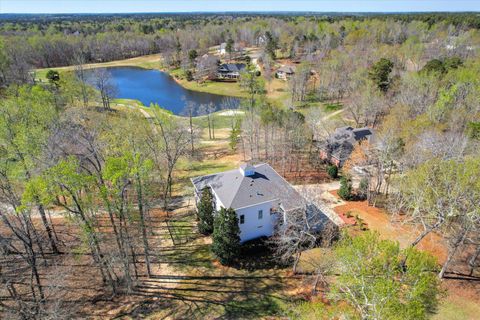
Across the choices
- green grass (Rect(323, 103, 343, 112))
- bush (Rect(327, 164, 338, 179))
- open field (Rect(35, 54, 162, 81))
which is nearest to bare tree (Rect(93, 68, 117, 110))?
green grass (Rect(323, 103, 343, 112))

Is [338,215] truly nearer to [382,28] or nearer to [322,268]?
[322,268]

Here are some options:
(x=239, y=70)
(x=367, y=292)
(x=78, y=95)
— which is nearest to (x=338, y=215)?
(x=367, y=292)

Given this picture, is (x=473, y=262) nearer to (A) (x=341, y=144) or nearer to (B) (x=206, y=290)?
(B) (x=206, y=290)

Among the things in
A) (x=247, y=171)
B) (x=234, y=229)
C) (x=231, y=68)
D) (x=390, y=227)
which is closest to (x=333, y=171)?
(x=390, y=227)

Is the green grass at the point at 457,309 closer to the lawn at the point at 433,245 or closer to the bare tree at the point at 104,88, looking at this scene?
the lawn at the point at 433,245

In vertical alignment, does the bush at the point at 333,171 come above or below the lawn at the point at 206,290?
above

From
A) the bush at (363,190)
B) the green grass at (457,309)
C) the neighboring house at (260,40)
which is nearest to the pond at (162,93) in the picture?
the bush at (363,190)
